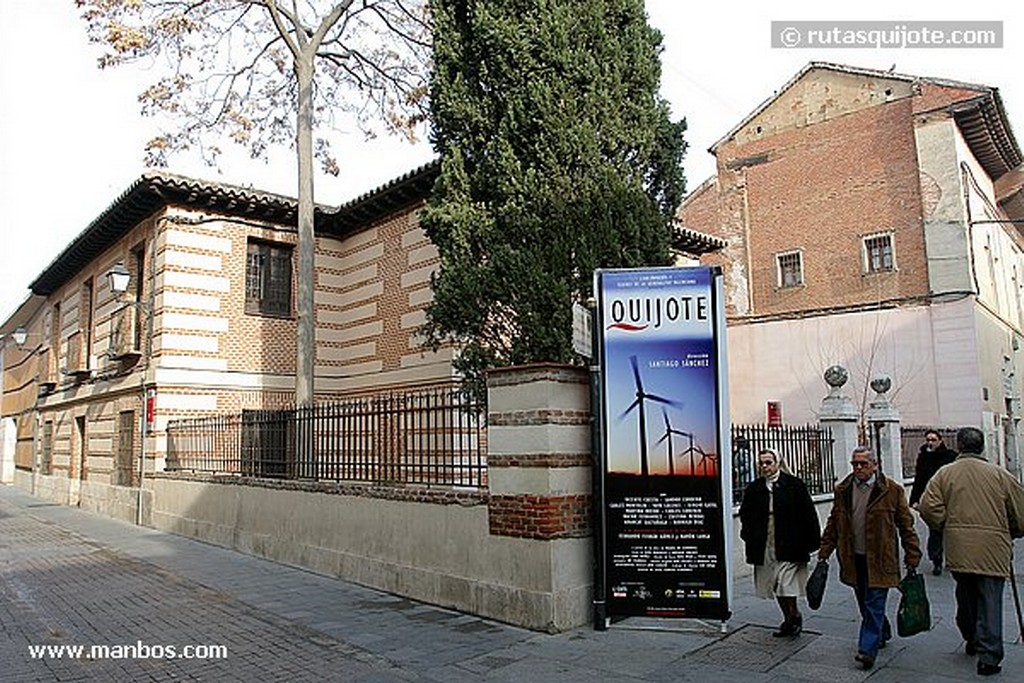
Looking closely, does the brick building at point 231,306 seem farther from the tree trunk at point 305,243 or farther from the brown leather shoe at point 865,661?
the brown leather shoe at point 865,661

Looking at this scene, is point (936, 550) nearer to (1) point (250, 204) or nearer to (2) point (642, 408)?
(2) point (642, 408)

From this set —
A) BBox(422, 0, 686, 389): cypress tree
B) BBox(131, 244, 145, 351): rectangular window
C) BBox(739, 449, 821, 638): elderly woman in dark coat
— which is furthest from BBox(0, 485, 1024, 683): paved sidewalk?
BBox(131, 244, 145, 351): rectangular window

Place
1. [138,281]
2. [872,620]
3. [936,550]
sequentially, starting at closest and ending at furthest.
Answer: [872,620] → [936,550] → [138,281]

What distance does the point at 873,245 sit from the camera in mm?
21641

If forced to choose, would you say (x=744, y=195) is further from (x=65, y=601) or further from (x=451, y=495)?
(x=65, y=601)

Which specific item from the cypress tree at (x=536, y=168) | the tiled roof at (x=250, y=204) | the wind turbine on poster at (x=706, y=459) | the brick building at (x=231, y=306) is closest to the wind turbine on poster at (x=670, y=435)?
the wind turbine on poster at (x=706, y=459)

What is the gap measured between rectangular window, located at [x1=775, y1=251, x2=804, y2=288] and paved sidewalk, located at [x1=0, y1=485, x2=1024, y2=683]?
47.7ft

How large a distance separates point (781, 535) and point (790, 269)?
1801cm

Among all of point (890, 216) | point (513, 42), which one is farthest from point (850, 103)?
point (513, 42)

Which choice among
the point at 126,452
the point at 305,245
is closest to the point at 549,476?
the point at 305,245

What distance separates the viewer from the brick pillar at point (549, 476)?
7141mm

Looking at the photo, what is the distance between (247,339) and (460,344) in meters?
7.50

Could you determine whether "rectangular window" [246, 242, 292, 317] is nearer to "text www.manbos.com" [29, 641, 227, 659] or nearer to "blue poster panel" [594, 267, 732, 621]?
"text www.manbos.com" [29, 641, 227, 659]

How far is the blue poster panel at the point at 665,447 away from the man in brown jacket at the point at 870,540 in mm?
1038
